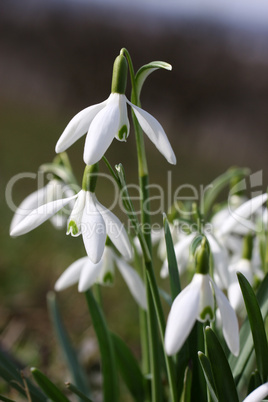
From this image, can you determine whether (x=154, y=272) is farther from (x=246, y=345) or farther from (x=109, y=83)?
(x=109, y=83)

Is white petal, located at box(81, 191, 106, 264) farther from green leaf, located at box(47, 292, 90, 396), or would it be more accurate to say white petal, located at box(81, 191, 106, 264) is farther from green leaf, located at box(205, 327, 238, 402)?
green leaf, located at box(47, 292, 90, 396)

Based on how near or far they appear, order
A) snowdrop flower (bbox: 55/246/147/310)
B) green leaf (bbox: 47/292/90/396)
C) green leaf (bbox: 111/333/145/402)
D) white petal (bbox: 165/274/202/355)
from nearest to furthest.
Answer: white petal (bbox: 165/274/202/355), snowdrop flower (bbox: 55/246/147/310), green leaf (bbox: 111/333/145/402), green leaf (bbox: 47/292/90/396)

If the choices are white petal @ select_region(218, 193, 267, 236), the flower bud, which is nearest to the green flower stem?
the flower bud

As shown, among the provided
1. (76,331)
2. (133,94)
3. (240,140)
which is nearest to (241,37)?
(240,140)

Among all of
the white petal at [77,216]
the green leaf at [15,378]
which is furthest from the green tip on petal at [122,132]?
the green leaf at [15,378]

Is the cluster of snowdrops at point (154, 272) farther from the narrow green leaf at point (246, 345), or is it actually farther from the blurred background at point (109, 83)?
the blurred background at point (109, 83)

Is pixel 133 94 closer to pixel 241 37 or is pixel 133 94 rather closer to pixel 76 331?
pixel 76 331
